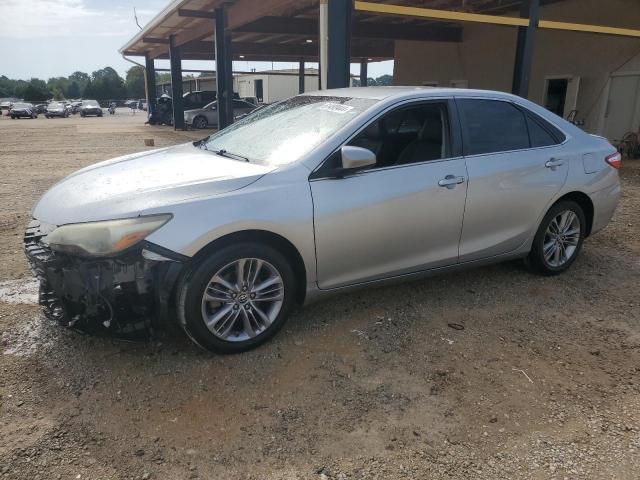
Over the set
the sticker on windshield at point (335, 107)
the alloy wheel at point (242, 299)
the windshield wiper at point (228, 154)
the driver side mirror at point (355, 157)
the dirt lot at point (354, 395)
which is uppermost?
the sticker on windshield at point (335, 107)

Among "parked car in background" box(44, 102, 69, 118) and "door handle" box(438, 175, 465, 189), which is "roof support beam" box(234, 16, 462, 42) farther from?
"parked car in background" box(44, 102, 69, 118)

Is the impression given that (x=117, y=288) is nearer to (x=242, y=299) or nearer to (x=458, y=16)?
(x=242, y=299)

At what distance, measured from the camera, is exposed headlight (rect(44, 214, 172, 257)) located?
2777 millimetres

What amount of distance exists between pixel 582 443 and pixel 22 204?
24.2 ft

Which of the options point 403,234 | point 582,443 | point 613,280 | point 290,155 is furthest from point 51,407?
point 613,280

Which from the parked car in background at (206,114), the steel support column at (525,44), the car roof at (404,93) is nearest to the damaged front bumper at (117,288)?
the car roof at (404,93)

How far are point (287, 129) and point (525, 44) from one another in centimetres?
762

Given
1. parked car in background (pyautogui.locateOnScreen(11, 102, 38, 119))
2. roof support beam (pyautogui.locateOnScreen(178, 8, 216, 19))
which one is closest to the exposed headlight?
roof support beam (pyautogui.locateOnScreen(178, 8, 216, 19))

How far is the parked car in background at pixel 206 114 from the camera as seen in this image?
79.0 ft

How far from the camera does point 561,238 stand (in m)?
4.50

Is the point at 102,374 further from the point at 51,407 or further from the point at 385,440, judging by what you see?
the point at 385,440

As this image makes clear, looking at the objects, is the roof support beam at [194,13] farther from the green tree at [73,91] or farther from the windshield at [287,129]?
the green tree at [73,91]

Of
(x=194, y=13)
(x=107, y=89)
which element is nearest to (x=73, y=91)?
(x=107, y=89)

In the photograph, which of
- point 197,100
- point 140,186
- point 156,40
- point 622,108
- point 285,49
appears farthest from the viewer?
point 197,100
